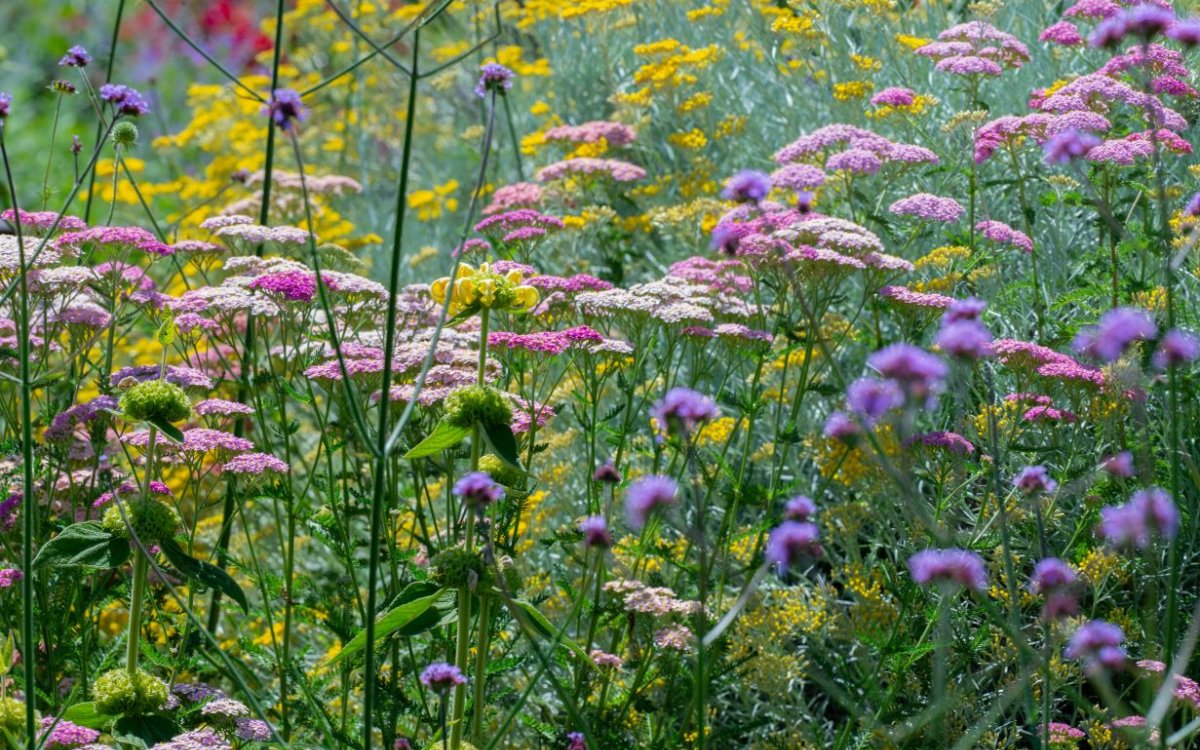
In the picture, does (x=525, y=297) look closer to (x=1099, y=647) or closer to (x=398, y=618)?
(x=398, y=618)

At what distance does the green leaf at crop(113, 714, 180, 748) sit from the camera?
2.07 metres

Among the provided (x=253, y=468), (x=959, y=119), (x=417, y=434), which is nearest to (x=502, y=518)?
(x=417, y=434)

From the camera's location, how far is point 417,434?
2.78 meters

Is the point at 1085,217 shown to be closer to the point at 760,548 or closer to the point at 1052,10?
the point at 1052,10

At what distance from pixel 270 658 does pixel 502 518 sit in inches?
23.8

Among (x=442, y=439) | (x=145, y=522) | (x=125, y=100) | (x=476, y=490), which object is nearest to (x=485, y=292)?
(x=442, y=439)

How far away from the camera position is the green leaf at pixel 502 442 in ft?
6.64

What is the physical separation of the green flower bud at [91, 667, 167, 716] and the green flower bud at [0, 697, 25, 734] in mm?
124

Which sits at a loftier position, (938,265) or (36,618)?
(938,265)

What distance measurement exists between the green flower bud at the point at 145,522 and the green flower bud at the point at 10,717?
0.32m

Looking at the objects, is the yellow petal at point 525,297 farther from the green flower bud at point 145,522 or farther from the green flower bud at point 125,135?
the green flower bud at point 125,135

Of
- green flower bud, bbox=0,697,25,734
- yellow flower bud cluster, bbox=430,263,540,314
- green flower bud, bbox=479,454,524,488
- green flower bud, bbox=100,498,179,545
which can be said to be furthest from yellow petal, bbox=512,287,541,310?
green flower bud, bbox=0,697,25,734

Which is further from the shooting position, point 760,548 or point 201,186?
point 201,186

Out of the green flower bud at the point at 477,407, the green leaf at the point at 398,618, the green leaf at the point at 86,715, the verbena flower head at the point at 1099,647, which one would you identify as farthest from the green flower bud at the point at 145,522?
the verbena flower head at the point at 1099,647
